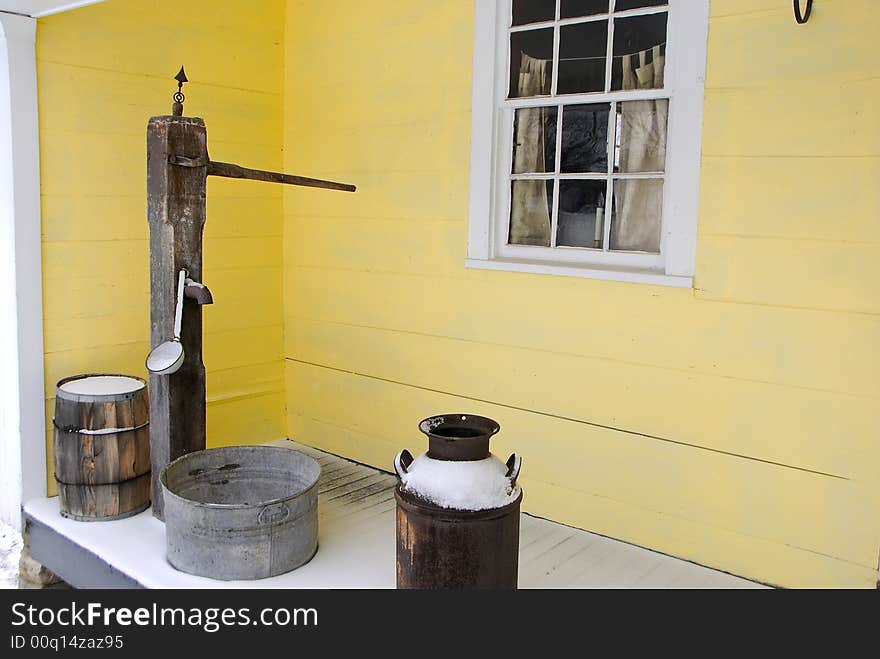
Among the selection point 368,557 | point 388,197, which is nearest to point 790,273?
point 368,557

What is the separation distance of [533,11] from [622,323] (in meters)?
1.43

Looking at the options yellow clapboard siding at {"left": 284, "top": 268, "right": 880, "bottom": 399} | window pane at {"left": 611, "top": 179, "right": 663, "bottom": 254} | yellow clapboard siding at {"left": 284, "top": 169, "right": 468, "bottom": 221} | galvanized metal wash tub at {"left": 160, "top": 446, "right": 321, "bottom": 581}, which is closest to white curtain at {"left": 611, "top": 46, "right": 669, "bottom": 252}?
window pane at {"left": 611, "top": 179, "right": 663, "bottom": 254}

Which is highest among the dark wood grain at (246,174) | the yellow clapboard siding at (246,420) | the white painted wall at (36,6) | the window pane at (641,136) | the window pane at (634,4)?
the window pane at (634,4)

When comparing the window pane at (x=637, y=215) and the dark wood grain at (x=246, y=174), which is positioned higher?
the dark wood grain at (x=246, y=174)

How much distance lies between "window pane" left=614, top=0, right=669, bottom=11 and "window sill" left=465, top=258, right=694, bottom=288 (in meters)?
1.04

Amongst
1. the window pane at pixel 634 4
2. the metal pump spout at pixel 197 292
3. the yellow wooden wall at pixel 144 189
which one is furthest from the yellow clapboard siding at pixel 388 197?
the metal pump spout at pixel 197 292

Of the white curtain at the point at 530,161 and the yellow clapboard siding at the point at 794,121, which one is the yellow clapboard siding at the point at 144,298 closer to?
the white curtain at the point at 530,161

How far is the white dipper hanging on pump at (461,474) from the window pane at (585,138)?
1354 millimetres

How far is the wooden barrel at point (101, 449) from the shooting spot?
341 cm

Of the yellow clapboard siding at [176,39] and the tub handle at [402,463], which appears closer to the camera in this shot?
the tub handle at [402,463]

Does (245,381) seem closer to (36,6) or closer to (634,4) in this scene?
(36,6)

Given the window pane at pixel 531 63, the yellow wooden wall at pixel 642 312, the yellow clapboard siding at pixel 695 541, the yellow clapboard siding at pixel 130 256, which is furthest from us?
the yellow clapboard siding at pixel 130 256

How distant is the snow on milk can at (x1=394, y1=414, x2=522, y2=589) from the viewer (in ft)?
8.83

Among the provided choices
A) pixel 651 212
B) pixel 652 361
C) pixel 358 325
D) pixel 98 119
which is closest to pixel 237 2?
pixel 98 119
